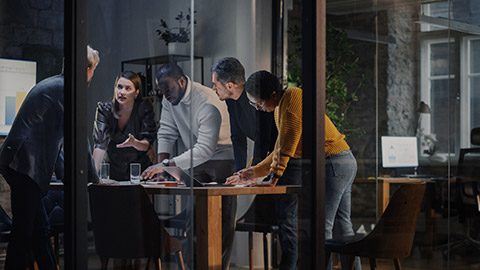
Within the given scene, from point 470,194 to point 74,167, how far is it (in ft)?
7.68

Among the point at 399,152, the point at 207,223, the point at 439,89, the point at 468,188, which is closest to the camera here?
the point at 207,223

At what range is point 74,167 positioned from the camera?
3764mm

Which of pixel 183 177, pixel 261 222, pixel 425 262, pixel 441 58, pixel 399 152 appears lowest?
pixel 425 262

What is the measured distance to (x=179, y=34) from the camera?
3.80 metres

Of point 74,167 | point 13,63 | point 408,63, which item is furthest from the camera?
point 408,63

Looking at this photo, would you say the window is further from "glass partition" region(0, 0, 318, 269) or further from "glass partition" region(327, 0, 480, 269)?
"glass partition" region(0, 0, 318, 269)

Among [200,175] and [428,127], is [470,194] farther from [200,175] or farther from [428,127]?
[200,175]

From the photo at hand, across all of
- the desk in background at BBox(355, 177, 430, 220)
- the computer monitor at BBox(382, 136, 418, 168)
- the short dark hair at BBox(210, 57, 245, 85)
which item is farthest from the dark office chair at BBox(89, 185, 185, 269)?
the computer monitor at BBox(382, 136, 418, 168)

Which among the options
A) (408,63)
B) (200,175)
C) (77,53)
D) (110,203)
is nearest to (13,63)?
(77,53)

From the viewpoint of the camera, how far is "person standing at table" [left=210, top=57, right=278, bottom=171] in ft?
12.7

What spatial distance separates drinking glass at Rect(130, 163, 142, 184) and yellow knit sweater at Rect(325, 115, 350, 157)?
34.1 inches

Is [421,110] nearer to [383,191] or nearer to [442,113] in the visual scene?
[442,113]

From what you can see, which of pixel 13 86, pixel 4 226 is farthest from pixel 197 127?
pixel 4 226

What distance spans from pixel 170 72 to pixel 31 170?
33.6 inches
